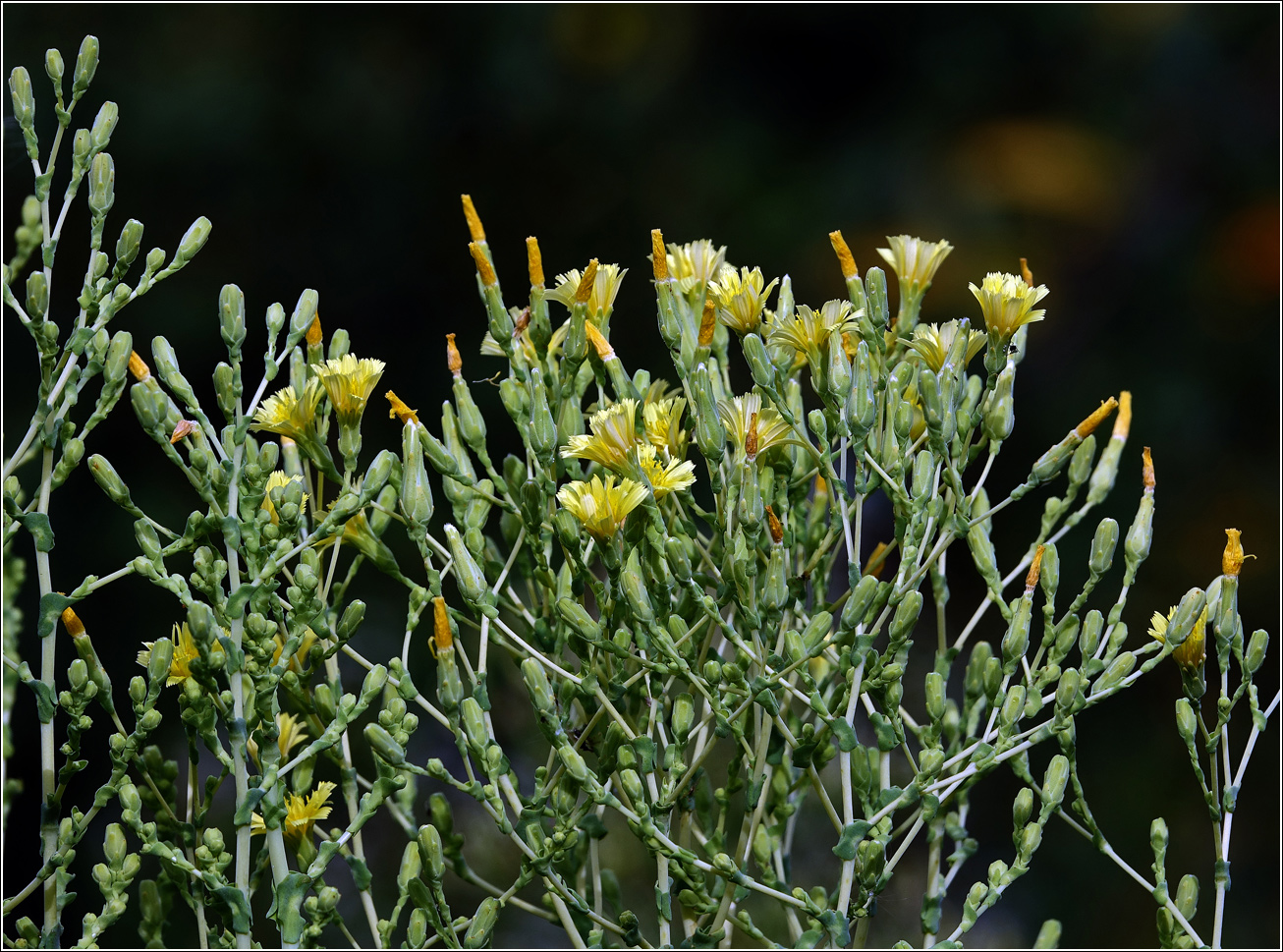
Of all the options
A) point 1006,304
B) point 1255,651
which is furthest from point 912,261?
point 1255,651

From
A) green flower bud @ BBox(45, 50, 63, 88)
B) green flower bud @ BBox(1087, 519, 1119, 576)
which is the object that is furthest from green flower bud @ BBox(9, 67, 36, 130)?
green flower bud @ BBox(1087, 519, 1119, 576)

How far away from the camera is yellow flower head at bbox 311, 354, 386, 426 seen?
13.3 inches

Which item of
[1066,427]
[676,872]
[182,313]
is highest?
[182,313]

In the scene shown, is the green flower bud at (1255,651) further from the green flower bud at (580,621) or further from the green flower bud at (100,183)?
the green flower bud at (100,183)

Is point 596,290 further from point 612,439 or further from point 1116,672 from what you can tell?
point 1116,672

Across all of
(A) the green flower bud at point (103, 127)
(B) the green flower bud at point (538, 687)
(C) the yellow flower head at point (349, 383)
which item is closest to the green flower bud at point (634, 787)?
(B) the green flower bud at point (538, 687)

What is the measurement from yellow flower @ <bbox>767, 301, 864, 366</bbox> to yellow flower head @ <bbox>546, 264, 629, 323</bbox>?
0.19ft

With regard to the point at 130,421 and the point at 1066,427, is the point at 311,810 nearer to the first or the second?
the point at 130,421

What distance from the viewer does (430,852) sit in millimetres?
325

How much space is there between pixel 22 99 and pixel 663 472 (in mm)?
206

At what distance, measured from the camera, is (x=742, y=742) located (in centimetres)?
34

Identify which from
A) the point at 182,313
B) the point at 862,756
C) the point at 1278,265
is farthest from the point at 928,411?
the point at 1278,265

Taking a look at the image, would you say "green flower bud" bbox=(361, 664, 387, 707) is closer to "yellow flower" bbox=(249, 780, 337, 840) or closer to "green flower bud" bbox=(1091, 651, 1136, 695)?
"yellow flower" bbox=(249, 780, 337, 840)

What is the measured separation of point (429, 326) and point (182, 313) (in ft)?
0.99
